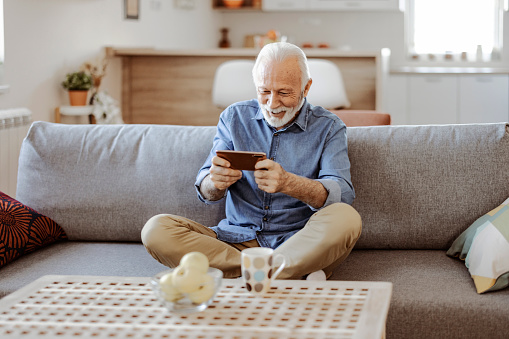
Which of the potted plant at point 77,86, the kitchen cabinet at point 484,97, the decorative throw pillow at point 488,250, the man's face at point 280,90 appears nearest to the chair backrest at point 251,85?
the potted plant at point 77,86

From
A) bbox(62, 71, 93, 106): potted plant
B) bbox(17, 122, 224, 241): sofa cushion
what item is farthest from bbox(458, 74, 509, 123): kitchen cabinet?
bbox(17, 122, 224, 241): sofa cushion

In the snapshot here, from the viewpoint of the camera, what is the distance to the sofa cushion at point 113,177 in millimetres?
2326

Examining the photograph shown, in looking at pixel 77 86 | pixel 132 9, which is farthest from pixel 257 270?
pixel 132 9

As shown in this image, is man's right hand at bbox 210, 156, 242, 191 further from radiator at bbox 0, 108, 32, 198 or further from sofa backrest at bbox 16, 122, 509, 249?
radiator at bbox 0, 108, 32, 198

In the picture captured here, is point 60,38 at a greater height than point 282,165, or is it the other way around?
Answer: point 60,38

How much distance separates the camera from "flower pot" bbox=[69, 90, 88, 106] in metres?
4.43

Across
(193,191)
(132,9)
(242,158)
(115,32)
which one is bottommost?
(193,191)

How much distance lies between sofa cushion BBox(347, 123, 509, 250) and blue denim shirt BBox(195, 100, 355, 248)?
17cm

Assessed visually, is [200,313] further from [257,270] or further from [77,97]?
[77,97]

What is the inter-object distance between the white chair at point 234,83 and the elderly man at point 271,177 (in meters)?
1.67

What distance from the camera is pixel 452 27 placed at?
7.79m

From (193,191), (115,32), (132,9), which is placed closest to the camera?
(193,191)

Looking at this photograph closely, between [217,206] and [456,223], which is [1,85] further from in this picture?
[456,223]

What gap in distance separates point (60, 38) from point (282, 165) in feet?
9.35
